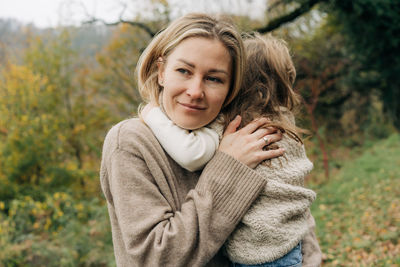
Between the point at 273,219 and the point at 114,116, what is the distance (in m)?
9.49

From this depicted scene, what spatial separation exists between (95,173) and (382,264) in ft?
20.2

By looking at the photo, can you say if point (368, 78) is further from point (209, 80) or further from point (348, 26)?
point (209, 80)

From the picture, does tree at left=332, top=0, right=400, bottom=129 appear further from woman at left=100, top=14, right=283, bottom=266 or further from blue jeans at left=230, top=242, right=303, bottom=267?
blue jeans at left=230, top=242, right=303, bottom=267

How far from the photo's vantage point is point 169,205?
56.0 inches

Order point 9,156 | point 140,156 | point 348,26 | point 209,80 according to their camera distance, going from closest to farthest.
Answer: point 140,156 < point 209,80 < point 9,156 < point 348,26

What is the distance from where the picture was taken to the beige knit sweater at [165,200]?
129 cm

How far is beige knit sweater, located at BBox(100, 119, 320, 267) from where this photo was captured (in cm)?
129

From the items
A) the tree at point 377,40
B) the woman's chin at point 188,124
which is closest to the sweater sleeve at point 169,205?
the woman's chin at point 188,124

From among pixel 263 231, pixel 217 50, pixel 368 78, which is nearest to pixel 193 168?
pixel 263 231

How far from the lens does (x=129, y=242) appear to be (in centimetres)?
131

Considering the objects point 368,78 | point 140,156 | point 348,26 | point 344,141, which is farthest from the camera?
point 344,141

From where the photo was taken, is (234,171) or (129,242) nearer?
(129,242)

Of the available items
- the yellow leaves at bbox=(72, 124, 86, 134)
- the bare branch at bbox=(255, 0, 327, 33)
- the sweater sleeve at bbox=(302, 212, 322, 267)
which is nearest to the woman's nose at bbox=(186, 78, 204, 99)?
the sweater sleeve at bbox=(302, 212, 322, 267)

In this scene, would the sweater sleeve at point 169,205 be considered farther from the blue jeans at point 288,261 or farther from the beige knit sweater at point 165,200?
the blue jeans at point 288,261
